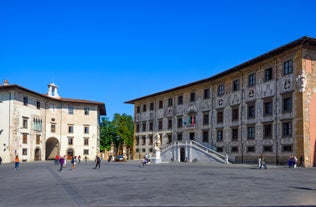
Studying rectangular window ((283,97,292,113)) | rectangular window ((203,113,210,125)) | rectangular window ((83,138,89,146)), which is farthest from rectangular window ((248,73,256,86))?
rectangular window ((83,138,89,146))

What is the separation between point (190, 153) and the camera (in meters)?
44.7

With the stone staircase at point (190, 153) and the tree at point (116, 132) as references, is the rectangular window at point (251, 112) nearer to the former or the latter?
the stone staircase at point (190, 153)

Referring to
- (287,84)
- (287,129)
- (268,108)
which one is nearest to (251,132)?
(268,108)

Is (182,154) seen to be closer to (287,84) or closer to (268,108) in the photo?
(268,108)

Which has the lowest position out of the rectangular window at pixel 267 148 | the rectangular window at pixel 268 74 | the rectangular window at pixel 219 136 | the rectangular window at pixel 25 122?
the rectangular window at pixel 267 148

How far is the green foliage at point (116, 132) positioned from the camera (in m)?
84.0

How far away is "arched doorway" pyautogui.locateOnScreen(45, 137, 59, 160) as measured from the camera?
6234cm

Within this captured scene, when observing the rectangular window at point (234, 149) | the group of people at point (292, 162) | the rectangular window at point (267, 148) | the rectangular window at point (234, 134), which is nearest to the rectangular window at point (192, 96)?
the rectangular window at point (234, 134)

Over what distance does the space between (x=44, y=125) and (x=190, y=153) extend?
2589 cm

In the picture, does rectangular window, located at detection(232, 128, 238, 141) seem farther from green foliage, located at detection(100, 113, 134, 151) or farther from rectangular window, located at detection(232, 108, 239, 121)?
green foliage, located at detection(100, 113, 134, 151)

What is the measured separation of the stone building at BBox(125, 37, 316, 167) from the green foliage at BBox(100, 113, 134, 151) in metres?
30.7

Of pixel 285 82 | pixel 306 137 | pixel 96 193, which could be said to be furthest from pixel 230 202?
pixel 285 82

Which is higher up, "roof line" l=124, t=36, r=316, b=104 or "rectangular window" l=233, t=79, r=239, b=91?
"roof line" l=124, t=36, r=316, b=104

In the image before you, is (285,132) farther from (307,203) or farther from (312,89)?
(307,203)
